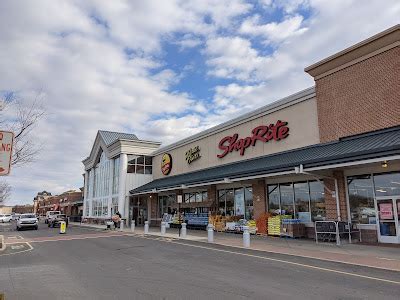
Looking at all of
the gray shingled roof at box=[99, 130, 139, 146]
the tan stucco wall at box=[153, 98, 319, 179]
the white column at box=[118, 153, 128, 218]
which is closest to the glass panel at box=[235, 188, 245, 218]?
the tan stucco wall at box=[153, 98, 319, 179]

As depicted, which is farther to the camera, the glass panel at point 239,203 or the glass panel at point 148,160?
the glass panel at point 148,160

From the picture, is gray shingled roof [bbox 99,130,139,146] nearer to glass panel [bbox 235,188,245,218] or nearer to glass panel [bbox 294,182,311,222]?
glass panel [bbox 235,188,245,218]

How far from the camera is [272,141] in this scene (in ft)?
79.7

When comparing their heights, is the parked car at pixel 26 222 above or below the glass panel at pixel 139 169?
below

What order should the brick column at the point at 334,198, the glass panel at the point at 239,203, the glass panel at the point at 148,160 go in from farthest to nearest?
the glass panel at the point at 148,160 → the glass panel at the point at 239,203 → the brick column at the point at 334,198

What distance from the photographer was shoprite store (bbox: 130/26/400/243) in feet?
55.6

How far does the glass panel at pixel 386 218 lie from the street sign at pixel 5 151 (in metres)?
16.0

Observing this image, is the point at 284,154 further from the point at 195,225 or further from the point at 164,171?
the point at 164,171

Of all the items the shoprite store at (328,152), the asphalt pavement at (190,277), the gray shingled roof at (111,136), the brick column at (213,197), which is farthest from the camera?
the gray shingled roof at (111,136)

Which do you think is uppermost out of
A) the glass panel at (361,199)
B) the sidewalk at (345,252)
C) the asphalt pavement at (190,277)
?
the glass panel at (361,199)

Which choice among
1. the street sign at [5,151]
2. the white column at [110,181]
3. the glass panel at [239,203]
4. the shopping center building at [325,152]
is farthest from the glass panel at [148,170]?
the street sign at [5,151]

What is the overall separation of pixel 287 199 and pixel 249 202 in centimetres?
382

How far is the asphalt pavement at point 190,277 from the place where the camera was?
821cm

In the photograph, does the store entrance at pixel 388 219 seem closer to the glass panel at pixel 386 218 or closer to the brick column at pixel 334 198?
the glass panel at pixel 386 218
